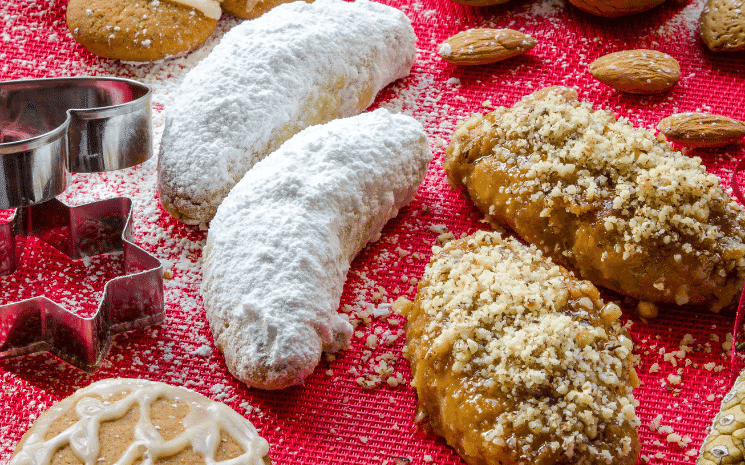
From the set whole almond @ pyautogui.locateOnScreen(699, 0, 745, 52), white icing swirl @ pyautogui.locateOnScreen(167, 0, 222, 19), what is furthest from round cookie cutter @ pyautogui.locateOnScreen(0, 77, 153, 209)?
whole almond @ pyautogui.locateOnScreen(699, 0, 745, 52)

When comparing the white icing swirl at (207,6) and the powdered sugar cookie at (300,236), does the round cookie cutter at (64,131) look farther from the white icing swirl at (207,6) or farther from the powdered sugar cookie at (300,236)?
the white icing swirl at (207,6)

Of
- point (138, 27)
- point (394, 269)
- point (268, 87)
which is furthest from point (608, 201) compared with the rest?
point (138, 27)

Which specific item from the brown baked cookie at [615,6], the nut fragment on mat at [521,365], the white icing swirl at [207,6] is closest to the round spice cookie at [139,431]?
the nut fragment on mat at [521,365]

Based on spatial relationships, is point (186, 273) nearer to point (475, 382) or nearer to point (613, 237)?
point (475, 382)

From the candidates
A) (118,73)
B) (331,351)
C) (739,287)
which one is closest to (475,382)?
(331,351)

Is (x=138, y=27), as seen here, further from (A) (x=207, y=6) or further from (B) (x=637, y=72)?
(B) (x=637, y=72)

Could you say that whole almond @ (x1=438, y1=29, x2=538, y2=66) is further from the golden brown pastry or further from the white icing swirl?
the white icing swirl
